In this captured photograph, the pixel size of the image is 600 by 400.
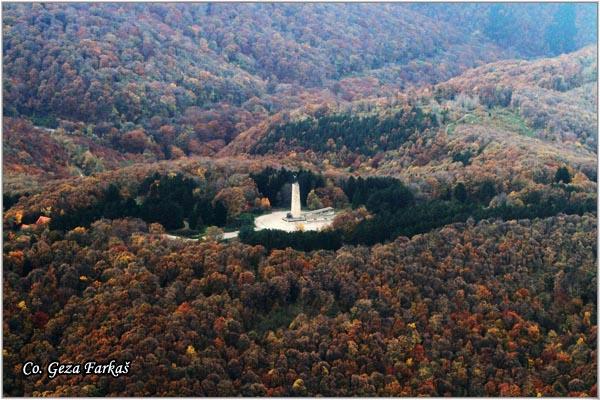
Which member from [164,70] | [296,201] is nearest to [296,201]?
[296,201]

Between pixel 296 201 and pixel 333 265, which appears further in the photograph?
pixel 296 201

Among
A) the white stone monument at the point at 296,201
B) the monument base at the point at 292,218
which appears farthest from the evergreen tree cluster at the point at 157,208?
the white stone monument at the point at 296,201

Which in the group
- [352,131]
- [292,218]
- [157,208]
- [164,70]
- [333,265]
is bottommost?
[333,265]

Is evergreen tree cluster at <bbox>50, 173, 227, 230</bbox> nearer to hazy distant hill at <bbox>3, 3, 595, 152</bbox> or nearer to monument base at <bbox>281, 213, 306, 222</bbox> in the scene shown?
monument base at <bbox>281, 213, 306, 222</bbox>

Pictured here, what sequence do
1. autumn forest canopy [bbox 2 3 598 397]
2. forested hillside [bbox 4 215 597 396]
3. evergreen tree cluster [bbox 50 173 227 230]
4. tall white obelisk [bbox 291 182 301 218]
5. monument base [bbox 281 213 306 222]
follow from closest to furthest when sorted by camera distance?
forested hillside [bbox 4 215 597 396] < autumn forest canopy [bbox 2 3 598 397] < evergreen tree cluster [bbox 50 173 227 230] < monument base [bbox 281 213 306 222] < tall white obelisk [bbox 291 182 301 218]

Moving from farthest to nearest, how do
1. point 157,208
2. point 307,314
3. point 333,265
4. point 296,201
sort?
point 296,201 < point 157,208 < point 333,265 < point 307,314

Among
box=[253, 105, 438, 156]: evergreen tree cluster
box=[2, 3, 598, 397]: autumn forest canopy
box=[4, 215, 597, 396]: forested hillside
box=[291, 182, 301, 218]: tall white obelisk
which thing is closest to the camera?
box=[4, 215, 597, 396]: forested hillside

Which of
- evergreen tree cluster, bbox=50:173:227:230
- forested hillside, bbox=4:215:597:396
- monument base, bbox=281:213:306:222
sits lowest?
forested hillside, bbox=4:215:597:396

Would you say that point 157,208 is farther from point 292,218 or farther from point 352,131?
point 352,131

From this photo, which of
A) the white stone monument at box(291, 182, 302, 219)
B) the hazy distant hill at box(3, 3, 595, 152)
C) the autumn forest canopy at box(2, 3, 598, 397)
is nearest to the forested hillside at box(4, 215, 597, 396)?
the autumn forest canopy at box(2, 3, 598, 397)

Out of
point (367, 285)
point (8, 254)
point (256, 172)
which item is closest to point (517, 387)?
point (367, 285)

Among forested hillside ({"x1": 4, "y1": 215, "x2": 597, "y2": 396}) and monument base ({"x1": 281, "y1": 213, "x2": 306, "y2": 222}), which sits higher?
monument base ({"x1": 281, "y1": 213, "x2": 306, "y2": 222})
